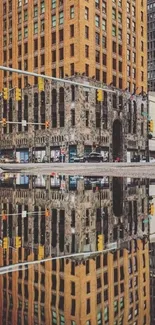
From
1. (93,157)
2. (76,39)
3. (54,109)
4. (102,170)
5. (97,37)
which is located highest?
(97,37)

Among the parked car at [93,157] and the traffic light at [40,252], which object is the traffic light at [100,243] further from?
the parked car at [93,157]

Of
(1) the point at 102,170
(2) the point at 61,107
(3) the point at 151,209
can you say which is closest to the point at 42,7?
(2) the point at 61,107

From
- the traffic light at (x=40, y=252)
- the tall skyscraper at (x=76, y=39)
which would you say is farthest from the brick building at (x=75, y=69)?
the traffic light at (x=40, y=252)

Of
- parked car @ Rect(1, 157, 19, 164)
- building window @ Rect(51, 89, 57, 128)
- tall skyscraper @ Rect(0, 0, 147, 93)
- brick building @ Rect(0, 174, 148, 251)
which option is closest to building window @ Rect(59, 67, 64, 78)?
tall skyscraper @ Rect(0, 0, 147, 93)

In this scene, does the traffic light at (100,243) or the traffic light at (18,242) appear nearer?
the traffic light at (100,243)

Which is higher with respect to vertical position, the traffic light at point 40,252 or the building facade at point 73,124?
the building facade at point 73,124

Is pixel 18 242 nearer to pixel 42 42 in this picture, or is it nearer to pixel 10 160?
pixel 42 42

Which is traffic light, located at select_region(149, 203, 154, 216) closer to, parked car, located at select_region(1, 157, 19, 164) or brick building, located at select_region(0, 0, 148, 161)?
brick building, located at select_region(0, 0, 148, 161)

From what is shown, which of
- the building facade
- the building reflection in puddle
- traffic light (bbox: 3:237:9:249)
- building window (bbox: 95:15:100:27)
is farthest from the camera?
building window (bbox: 95:15:100:27)

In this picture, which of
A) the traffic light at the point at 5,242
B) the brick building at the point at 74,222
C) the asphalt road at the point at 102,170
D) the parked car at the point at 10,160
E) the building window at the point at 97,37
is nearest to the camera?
the traffic light at the point at 5,242
